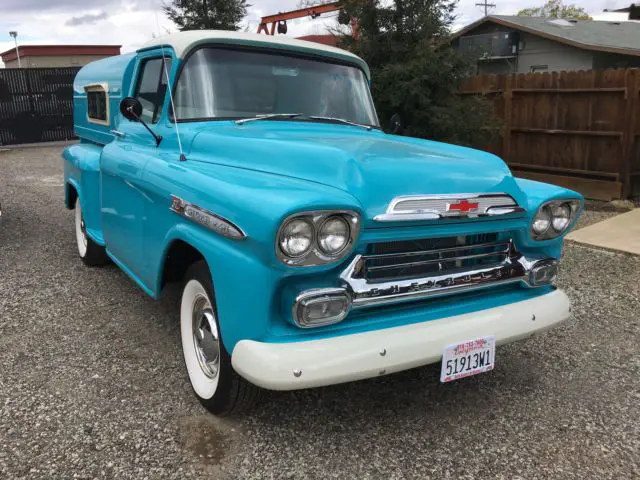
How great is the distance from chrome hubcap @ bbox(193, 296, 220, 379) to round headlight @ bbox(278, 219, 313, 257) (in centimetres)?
80

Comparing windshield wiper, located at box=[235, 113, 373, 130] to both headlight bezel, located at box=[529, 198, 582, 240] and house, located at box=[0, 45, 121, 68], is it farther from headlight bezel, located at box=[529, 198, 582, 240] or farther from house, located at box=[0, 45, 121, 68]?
house, located at box=[0, 45, 121, 68]

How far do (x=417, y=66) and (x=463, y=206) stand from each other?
4966 mm

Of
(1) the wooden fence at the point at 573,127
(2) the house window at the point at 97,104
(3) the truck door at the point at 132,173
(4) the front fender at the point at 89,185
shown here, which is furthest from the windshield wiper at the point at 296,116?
(1) the wooden fence at the point at 573,127

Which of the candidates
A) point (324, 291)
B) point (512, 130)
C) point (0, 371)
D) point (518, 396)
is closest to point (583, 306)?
point (518, 396)

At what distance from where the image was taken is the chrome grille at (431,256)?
8.14ft

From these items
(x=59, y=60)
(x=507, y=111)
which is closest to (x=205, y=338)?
(x=507, y=111)

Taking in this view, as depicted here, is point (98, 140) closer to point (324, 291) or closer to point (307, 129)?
point (307, 129)

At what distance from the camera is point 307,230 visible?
2252mm

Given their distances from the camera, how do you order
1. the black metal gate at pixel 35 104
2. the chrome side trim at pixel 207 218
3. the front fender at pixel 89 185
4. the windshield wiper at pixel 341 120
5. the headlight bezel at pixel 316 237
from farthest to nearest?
the black metal gate at pixel 35 104 → the front fender at pixel 89 185 → the windshield wiper at pixel 341 120 → the chrome side trim at pixel 207 218 → the headlight bezel at pixel 316 237

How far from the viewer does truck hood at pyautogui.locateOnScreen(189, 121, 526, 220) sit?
2527 mm

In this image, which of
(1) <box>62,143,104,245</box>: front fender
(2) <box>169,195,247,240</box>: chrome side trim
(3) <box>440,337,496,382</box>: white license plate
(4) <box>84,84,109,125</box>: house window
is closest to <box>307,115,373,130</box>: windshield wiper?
(2) <box>169,195,247,240</box>: chrome side trim

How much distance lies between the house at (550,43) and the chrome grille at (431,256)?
43.3ft

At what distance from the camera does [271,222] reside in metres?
2.17

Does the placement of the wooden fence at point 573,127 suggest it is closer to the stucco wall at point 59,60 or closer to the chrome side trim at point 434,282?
the chrome side trim at point 434,282
